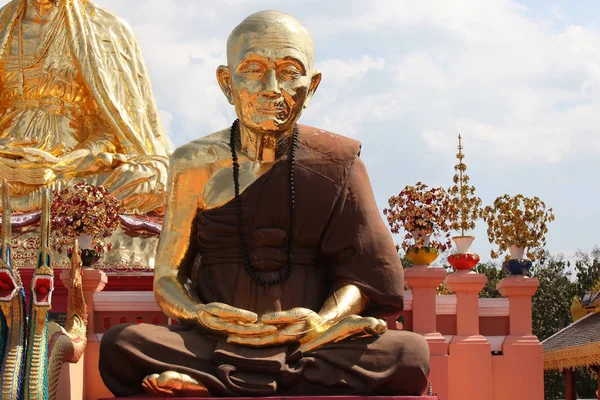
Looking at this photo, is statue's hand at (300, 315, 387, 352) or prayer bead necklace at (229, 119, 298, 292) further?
prayer bead necklace at (229, 119, 298, 292)

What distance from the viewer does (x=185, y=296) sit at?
6.05m

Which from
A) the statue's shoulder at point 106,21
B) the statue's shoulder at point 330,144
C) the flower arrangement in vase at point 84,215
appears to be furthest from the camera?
the statue's shoulder at point 106,21

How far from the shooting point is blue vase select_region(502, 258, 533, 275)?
9477 mm

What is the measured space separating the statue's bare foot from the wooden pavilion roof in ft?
17.6

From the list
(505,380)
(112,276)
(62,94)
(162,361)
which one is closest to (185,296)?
(162,361)

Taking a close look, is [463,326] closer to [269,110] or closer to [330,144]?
[330,144]

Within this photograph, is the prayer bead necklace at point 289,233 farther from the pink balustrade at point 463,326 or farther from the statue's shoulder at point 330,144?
the pink balustrade at point 463,326

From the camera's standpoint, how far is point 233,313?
18.9ft

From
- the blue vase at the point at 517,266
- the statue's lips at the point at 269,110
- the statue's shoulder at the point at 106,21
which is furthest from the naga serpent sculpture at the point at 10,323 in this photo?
the statue's shoulder at the point at 106,21

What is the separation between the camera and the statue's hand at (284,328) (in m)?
5.73

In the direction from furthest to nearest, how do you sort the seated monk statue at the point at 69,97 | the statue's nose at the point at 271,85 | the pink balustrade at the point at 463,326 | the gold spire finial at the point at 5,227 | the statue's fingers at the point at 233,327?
the seated monk statue at the point at 69,97, the pink balustrade at the point at 463,326, the gold spire finial at the point at 5,227, the statue's nose at the point at 271,85, the statue's fingers at the point at 233,327

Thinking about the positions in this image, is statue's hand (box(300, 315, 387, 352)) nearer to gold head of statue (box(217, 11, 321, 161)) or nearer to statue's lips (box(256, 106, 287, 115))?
gold head of statue (box(217, 11, 321, 161))

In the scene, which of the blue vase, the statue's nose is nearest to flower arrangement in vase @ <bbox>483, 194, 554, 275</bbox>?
the blue vase

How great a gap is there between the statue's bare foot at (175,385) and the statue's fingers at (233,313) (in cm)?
34
